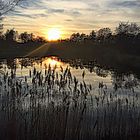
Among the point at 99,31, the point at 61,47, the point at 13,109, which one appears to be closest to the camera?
the point at 13,109

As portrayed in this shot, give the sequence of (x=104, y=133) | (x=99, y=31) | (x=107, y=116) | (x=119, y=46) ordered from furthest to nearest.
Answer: (x=99, y=31) → (x=119, y=46) → (x=107, y=116) → (x=104, y=133)

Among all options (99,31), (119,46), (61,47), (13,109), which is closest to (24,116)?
(13,109)

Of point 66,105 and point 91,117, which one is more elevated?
point 66,105

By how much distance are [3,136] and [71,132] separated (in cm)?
165

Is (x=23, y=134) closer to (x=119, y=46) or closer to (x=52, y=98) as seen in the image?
(x=52, y=98)

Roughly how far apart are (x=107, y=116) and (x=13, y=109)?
2900 mm

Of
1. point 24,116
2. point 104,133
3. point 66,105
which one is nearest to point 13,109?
point 24,116

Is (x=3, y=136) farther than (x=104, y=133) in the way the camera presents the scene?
No

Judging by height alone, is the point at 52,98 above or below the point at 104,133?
above

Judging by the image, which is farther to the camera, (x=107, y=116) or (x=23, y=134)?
(x=107, y=116)

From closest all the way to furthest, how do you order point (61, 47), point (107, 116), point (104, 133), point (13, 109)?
point (13, 109) → point (104, 133) → point (107, 116) → point (61, 47)

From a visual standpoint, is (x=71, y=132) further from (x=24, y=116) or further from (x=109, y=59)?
(x=109, y=59)

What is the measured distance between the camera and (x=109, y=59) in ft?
164

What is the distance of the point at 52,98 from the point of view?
11.0m
